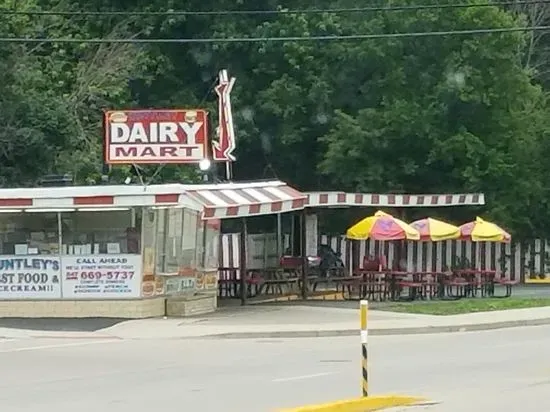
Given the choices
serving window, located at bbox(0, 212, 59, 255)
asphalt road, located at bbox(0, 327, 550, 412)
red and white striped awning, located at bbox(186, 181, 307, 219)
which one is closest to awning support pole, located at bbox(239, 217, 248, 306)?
red and white striped awning, located at bbox(186, 181, 307, 219)

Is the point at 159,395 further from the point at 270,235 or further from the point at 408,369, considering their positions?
the point at 270,235

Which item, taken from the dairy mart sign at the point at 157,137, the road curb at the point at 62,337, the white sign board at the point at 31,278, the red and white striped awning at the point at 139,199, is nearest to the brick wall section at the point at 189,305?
the red and white striped awning at the point at 139,199

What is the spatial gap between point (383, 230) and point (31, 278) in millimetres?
10441

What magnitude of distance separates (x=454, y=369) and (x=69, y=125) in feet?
83.8

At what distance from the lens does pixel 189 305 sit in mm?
31203

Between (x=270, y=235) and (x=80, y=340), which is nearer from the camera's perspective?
(x=80, y=340)

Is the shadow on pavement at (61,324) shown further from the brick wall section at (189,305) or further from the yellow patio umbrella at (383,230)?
the yellow patio umbrella at (383,230)

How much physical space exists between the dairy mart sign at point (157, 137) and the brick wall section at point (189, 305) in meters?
3.41

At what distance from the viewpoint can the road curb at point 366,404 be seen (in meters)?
13.8

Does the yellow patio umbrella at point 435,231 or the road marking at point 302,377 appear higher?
the yellow patio umbrella at point 435,231

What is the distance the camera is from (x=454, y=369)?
19.8 metres

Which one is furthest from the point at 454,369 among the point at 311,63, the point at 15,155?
the point at 311,63

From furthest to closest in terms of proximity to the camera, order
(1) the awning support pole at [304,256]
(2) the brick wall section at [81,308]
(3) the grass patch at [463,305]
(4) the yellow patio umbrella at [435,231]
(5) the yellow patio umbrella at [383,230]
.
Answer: (4) the yellow patio umbrella at [435,231] → (1) the awning support pole at [304,256] → (5) the yellow patio umbrella at [383,230] → (3) the grass patch at [463,305] → (2) the brick wall section at [81,308]

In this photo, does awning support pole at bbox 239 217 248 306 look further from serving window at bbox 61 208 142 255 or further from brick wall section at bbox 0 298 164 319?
serving window at bbox 61 208 142 255
